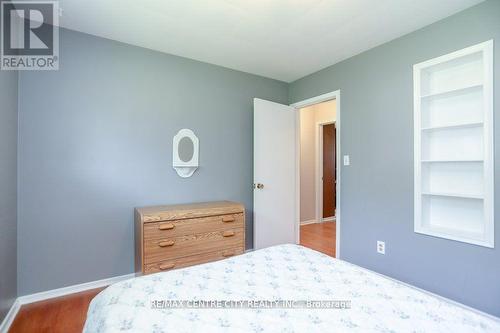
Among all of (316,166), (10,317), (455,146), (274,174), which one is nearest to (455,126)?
(455,146)

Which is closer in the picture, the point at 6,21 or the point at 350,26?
the point at 6,21

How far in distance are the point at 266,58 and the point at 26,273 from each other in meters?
3.04

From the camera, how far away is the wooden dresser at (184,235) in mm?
2053

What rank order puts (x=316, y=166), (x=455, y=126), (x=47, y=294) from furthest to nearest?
(x=316, y=166) → (x=47, y=294) → (x=455, y=126)

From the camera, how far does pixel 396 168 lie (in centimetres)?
229

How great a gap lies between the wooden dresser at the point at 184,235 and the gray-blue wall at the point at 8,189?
0.86 m

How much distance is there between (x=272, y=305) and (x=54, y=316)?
187 centimetres

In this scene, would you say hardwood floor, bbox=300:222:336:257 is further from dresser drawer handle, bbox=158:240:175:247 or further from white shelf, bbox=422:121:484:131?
dresser drawer handle, bbox=158:240:175:247

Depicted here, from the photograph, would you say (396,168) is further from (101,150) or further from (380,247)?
(101,150)

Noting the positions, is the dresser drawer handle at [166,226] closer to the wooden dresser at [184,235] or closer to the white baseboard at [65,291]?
the wooden dresser at [184,235]

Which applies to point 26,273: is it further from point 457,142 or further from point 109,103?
point 457,142

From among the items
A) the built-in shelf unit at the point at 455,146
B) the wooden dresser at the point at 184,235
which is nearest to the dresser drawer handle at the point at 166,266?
the wooden dresser at the point at 184,235

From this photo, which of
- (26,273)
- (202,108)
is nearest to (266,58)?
(202,108)

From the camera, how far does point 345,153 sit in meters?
2.77
